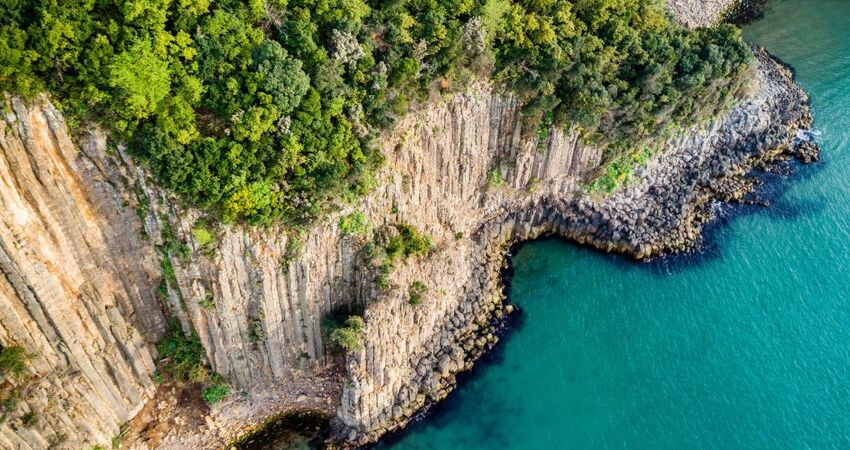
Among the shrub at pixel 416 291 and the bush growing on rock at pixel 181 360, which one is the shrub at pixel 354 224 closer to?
the shrub at pixel 416 291

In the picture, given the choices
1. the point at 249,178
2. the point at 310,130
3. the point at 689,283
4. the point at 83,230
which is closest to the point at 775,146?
the point at 689,283

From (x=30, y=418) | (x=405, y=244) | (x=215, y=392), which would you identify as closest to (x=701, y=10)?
(x=405, y=244)

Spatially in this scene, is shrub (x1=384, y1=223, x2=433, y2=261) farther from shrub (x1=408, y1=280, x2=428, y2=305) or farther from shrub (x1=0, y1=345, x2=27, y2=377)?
shrub (x1=0, y1=345, x2=27, y2=377)

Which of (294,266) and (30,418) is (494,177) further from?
(30,418)

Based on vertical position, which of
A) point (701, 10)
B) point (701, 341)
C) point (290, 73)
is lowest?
point (701, 341)

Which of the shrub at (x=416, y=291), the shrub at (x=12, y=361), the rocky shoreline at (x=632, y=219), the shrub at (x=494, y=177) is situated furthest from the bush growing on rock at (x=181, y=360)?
the shrub at (x=494, y=177)

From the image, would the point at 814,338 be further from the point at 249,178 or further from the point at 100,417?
the point at 100,417
